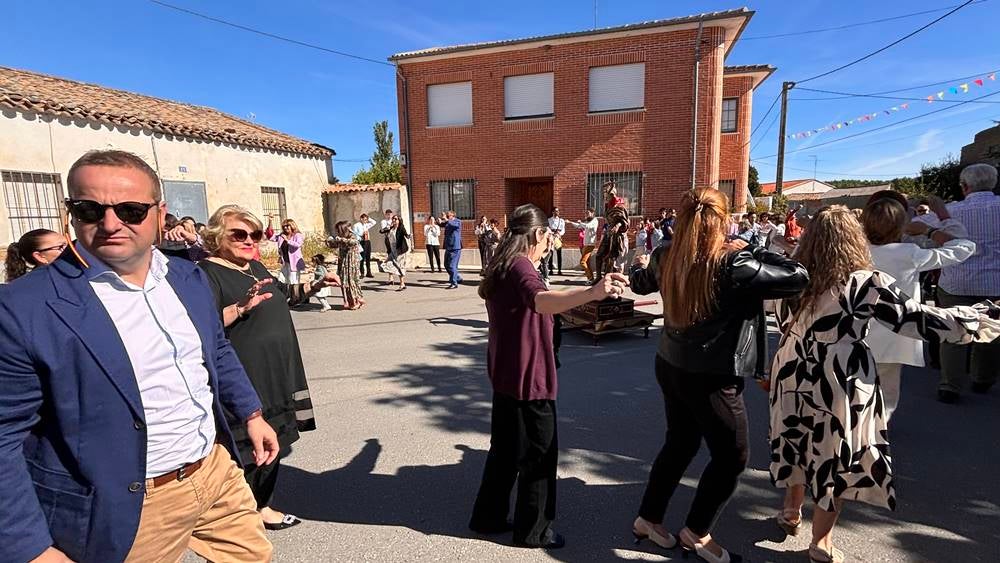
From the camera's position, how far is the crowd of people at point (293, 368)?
1.38 meters

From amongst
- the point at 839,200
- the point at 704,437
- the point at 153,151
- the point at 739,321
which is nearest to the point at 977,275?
the point at 739,321

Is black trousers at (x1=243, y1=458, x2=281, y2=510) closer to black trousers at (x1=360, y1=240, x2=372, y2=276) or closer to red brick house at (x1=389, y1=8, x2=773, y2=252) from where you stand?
black trousers at (x1=360, y1=240, x2=372, y2=276)

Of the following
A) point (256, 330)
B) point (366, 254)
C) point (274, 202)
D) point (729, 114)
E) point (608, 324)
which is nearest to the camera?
point (256, 330)

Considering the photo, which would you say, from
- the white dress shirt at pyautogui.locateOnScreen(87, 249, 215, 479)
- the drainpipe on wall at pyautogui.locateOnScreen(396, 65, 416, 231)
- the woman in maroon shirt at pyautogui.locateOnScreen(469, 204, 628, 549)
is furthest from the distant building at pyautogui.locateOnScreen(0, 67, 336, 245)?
the woman in maroon shirt at pyautogui.locateOnScreen(469, 204, 628, 549)

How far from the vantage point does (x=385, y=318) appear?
8.55 metres

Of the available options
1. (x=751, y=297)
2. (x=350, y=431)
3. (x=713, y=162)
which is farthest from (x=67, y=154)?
(x=713, y=162)

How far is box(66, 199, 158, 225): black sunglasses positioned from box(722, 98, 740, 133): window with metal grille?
777 inches

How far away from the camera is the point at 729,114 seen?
18.3 metres

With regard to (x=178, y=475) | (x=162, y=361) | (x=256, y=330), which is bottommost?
(x=178, y=475)

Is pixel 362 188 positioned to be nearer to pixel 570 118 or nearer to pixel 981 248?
pixel 570 118

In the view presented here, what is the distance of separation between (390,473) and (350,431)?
2.76 ft

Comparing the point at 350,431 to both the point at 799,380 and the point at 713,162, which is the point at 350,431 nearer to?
the point at 799,380

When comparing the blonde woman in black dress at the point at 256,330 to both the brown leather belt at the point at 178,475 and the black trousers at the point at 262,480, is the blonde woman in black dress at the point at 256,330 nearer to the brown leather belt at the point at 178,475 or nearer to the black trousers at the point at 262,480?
the black trousers at the point at 262,480

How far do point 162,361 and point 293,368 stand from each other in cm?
124
